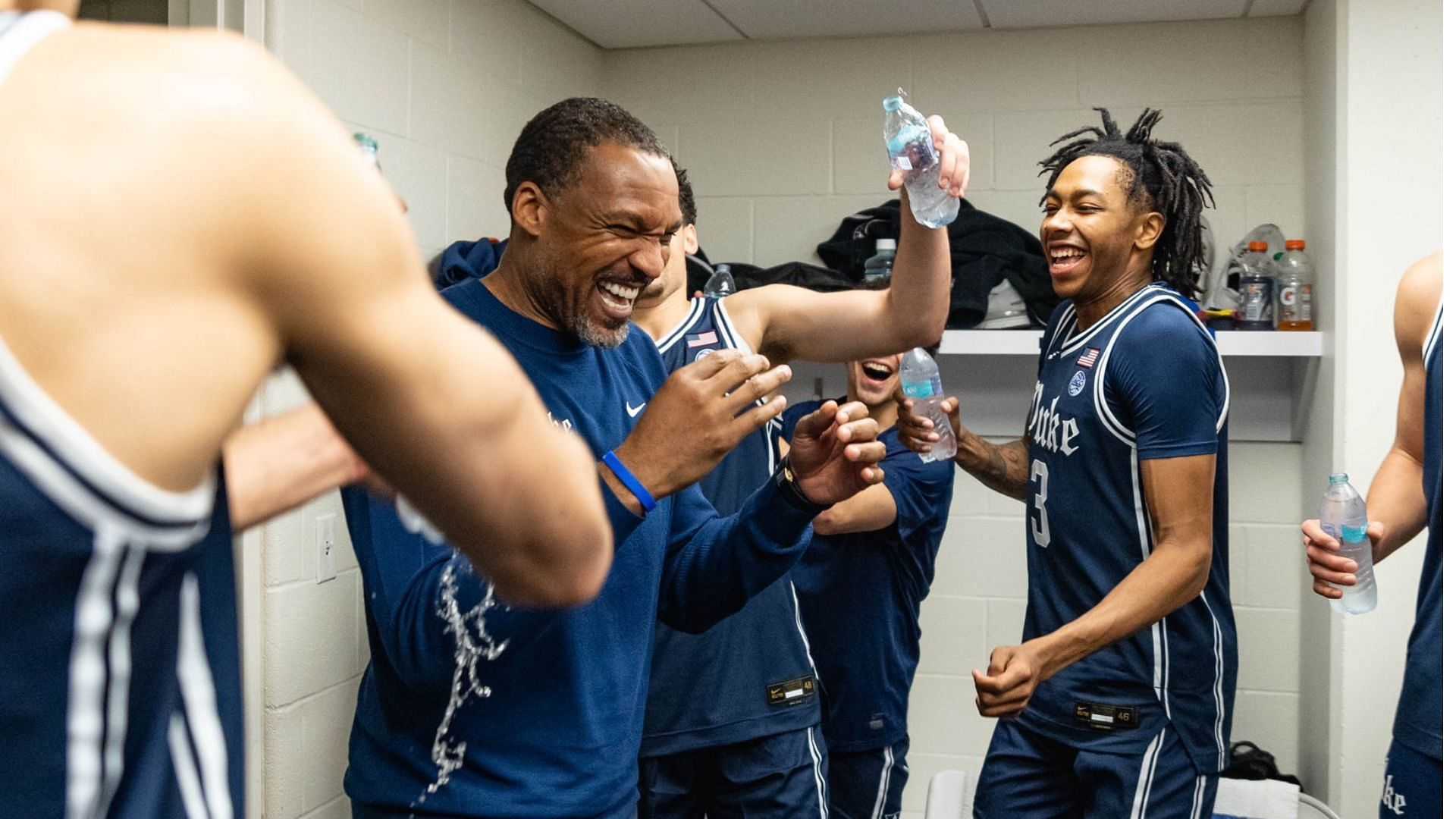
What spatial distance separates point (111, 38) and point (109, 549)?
23 cm

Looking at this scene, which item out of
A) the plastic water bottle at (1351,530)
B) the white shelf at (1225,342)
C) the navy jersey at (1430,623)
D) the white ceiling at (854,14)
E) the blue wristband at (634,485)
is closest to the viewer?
the blue wristband at (634,485)

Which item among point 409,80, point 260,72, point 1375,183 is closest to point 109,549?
point 260,72

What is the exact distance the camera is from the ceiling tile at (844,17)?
13.1ft

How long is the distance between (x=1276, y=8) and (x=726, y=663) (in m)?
2.66

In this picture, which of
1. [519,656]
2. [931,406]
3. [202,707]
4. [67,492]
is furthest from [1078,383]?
[67,492]

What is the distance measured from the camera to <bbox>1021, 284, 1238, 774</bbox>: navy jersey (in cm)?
237

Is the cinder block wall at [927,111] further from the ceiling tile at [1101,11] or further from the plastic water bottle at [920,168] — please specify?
the plastic water bottle at [920,168]

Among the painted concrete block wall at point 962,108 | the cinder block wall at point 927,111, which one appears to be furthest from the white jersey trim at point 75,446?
the painted concrete block wall at point 962,108

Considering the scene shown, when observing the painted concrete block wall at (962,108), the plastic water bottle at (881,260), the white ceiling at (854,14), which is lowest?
the plastic water bottle at (881,260)

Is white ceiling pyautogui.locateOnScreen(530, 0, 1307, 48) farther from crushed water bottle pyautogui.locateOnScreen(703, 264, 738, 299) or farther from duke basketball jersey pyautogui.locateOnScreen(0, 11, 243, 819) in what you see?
duke basketball jersey pyautogui.locateOnScreen(0, 11, 243, 819)

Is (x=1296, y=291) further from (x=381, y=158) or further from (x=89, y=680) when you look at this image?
(x=89, y=680)

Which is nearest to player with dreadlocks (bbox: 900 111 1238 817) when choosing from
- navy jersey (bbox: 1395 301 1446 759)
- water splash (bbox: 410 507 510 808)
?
navy jersey (bbox: 1395 301 1446 759)

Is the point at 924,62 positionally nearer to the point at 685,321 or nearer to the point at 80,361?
the point at 685,321

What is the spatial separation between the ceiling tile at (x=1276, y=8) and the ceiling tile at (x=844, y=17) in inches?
30.9
